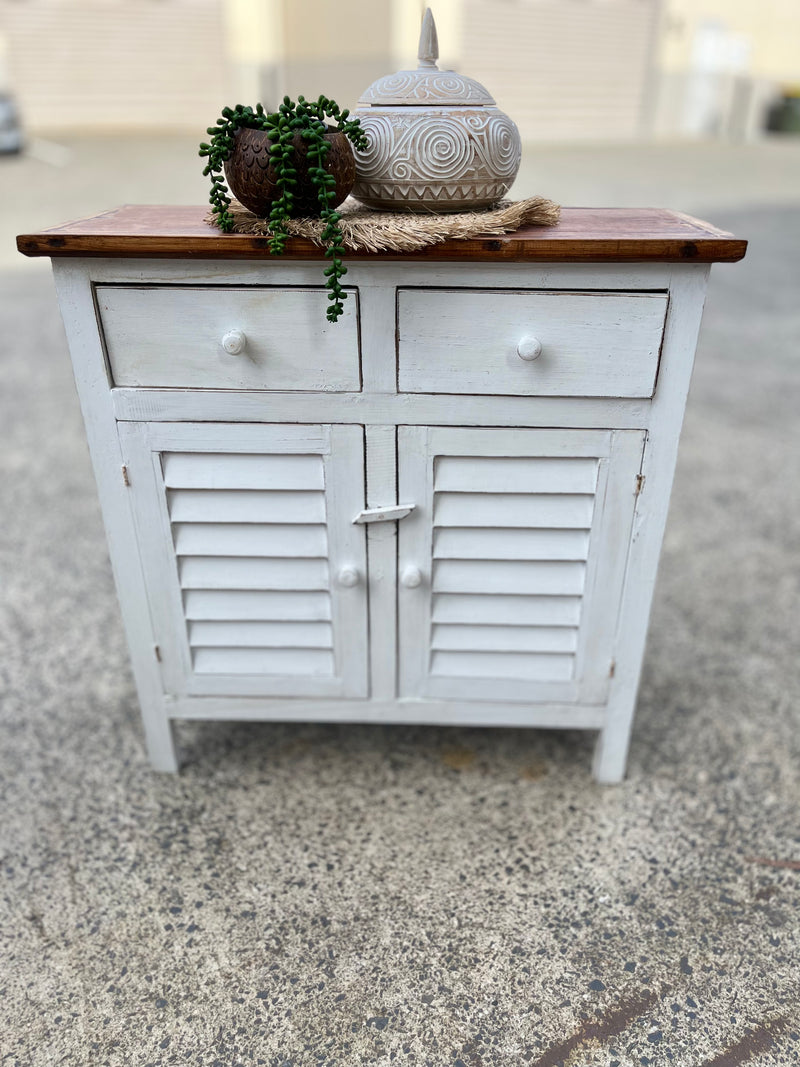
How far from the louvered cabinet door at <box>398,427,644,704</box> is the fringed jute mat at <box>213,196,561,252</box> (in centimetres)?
28

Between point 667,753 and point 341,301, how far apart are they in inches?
43.9

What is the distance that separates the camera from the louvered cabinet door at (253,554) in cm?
122

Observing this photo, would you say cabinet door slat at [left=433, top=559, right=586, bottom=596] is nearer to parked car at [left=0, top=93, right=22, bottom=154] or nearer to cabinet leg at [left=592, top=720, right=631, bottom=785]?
cabinet leg at [left=592, top=720, right=631, bottom=785]

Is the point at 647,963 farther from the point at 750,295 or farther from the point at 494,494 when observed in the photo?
the point at 750,295

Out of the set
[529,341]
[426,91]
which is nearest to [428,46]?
[426,91]

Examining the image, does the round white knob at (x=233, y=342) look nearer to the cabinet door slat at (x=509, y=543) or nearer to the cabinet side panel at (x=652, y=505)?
the cabinet door slat at (x=509, y=543)

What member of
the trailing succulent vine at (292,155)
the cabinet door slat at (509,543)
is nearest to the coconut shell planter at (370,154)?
the trailing succulent vine at (292,155)

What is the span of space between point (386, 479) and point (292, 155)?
0.47 metres

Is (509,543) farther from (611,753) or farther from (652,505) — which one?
(611,753)

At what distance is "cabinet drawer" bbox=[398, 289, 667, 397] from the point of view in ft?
3.62

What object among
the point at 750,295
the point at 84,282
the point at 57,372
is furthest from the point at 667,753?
the point at 750,295

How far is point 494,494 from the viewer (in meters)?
1.26

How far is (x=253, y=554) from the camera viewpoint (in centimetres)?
131

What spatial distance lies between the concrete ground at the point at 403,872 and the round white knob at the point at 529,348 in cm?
84
